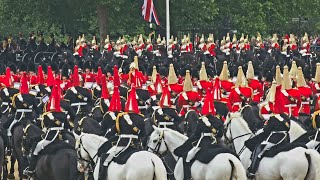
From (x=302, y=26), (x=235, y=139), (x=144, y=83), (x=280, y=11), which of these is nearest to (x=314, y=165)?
(x=235, y=139)

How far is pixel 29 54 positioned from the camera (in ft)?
143

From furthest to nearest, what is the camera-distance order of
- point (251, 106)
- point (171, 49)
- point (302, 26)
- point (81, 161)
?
1. point (302, 26)
2. point (171, 49)
3. point (251, 106)
4. point (81, 161)

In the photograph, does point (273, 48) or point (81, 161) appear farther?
point (273, 48)

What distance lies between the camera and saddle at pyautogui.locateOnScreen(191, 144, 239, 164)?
1600 centimetres

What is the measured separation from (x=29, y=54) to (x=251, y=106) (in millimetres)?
23263

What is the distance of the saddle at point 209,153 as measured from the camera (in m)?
16.0

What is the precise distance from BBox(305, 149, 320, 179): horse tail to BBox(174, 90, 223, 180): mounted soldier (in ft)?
4.87

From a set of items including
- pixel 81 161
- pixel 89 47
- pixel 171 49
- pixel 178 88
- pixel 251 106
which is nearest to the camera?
pixel 81 161

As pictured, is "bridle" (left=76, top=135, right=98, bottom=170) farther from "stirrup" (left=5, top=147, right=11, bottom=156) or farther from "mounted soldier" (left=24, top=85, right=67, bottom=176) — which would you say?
"stirrup" (left=5, top=147, right=11, bottom=156)

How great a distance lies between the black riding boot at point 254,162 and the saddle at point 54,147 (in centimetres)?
300

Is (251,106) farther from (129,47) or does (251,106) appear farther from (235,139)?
→ (129,47)

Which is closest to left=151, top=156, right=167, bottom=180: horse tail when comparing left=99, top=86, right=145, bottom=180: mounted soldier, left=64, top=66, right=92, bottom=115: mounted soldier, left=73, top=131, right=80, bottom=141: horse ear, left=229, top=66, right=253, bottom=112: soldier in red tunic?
left=99, top=86, right=145, bottom=180: mounted soldier

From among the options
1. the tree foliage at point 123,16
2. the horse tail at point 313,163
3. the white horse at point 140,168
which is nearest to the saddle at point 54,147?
the white horse at point 140,168

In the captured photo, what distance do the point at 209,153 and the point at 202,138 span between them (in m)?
0.76
